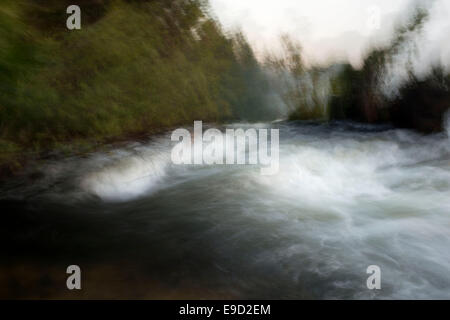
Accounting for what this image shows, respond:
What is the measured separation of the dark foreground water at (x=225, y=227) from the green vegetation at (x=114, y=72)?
473mm

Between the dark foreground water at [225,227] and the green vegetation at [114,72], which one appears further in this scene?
the green vegetation at [114,72]

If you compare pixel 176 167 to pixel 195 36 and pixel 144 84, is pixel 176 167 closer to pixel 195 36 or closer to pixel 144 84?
pixel 144 84

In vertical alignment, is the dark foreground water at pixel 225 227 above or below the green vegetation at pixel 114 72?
below

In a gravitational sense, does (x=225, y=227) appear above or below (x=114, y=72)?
below

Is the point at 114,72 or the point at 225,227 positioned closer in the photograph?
the point at 225,227

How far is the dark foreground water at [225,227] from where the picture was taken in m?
2.88

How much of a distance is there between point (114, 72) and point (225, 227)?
2983 mm

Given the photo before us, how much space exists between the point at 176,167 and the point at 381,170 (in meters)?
3.28

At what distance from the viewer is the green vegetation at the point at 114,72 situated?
14.9 ft

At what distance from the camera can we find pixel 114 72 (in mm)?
5422

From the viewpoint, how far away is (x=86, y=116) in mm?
4949

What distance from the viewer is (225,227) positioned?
3.95 m

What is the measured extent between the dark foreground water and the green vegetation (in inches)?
18.6
